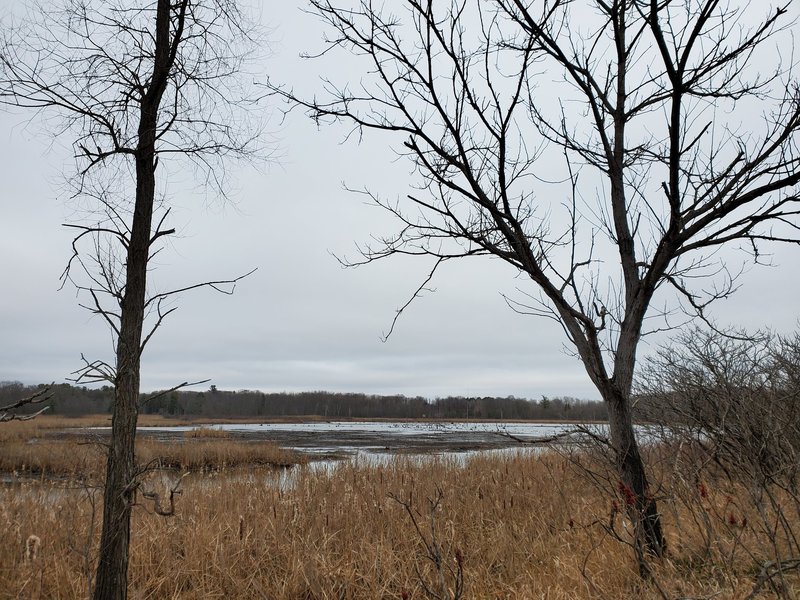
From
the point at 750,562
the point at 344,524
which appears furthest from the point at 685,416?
the point at 344,524

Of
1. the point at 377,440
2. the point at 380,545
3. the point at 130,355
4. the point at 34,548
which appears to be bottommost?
the point at 377,440

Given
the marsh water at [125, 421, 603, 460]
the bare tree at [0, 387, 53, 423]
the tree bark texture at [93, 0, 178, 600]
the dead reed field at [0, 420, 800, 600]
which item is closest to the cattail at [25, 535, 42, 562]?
the dead reed field at [0, 420, 800, 600]

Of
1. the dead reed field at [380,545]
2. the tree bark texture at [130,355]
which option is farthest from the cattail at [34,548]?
the tree bark texture at [130,355]

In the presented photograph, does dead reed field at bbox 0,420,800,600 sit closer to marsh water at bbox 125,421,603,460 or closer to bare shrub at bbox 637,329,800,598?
bare shrub at bbox 637,329,800,598

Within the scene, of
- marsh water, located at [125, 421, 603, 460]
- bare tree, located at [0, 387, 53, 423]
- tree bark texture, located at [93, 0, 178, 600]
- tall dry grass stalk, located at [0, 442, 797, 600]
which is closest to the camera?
bare tree, located at [0, 387, 53, 423]

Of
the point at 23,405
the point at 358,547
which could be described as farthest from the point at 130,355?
the point at 358,547

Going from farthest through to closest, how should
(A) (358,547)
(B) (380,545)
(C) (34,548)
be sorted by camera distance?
1. (A) (358,547)
2. (B) (380,545)
3. (C) (34,548)

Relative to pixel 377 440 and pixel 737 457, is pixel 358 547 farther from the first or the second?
pixel 377 440

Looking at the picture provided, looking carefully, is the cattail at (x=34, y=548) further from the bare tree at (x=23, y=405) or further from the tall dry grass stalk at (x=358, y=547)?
the bare tree at (x=23, y=405)

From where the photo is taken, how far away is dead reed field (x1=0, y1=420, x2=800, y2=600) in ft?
13.5

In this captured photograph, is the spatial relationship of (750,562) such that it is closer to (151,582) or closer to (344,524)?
(344,524)

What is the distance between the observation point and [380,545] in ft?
19.2

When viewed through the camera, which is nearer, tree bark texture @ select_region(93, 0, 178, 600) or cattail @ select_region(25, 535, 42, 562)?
tree bark texture @ select_region(93, 0, 178, 600)

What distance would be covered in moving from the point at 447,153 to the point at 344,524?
16.7 feet
